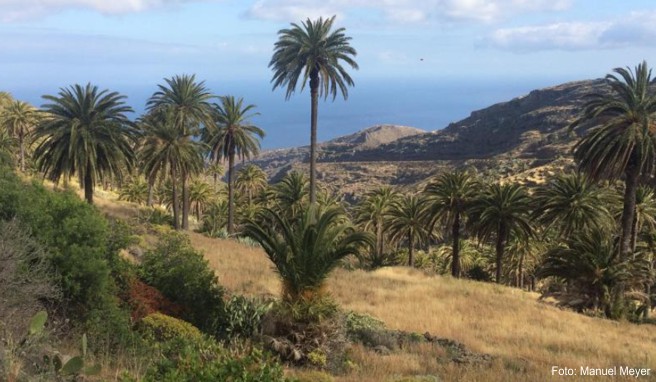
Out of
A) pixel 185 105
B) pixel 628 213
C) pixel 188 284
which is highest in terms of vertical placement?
pixel 185 105

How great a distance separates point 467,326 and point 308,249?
9.17 metres

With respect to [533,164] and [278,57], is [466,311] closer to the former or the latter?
[278,57]

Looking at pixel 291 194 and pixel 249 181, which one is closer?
pixel 291 194

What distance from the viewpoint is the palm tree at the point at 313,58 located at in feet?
112

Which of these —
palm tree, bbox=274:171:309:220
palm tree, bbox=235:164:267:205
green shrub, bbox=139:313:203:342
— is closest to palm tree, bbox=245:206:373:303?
green shrub, bbox=139:313:203:342

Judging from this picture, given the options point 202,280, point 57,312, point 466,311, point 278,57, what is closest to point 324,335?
point 202,280

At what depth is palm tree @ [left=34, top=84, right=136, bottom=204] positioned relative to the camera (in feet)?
91.5

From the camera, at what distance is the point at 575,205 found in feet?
107

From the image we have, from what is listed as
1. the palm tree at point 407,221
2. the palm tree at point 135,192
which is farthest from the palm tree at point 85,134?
the palm tree at point 135,192

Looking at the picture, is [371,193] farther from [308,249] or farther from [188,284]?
[308,249]

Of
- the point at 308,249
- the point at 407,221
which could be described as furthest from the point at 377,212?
the point at 308,249

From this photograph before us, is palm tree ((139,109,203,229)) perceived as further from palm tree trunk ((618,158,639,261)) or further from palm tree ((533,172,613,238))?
palm tree trunk ((618,158,639,261))

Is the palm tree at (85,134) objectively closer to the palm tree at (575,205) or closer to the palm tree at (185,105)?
the palm tree at (185,105)

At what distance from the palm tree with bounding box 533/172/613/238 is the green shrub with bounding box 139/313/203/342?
2785 cm
